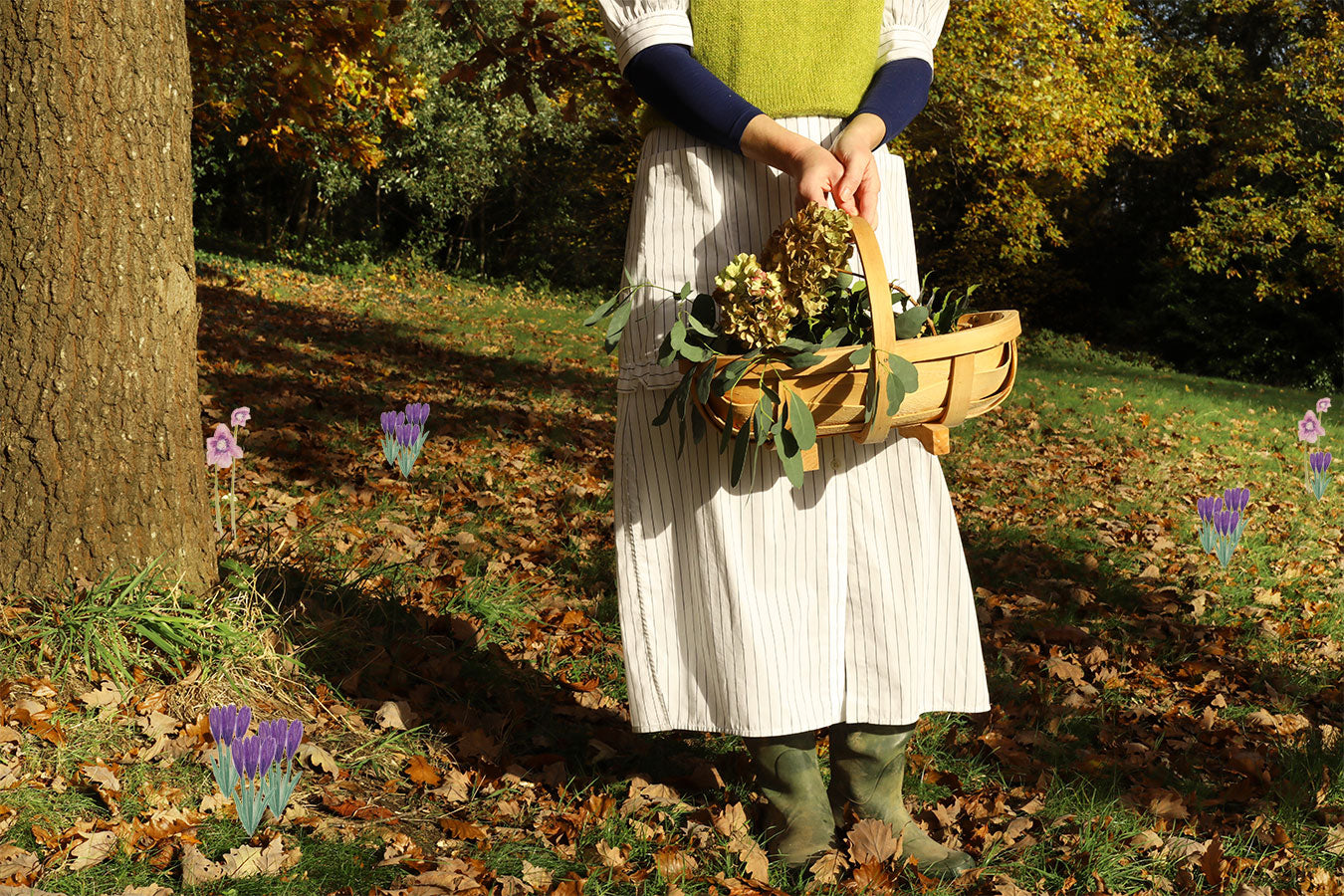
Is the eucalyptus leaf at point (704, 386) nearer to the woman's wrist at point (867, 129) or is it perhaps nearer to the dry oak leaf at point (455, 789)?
the woman's wrist at point (867, 129)

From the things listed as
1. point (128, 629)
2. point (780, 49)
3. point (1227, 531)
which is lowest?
point (128, 629)

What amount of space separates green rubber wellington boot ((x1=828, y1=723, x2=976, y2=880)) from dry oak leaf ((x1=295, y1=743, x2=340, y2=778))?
1.08 m

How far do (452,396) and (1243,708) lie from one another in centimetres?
493

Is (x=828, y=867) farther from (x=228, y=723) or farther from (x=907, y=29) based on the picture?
(x=907, y=29)

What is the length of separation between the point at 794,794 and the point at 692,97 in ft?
4.35

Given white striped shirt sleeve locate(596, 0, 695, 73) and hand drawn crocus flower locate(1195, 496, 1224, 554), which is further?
hand drawn crocus flower locate(1195, 496, 1224, 554)

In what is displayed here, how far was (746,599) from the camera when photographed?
6.09 feet

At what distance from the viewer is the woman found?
180 centimetres

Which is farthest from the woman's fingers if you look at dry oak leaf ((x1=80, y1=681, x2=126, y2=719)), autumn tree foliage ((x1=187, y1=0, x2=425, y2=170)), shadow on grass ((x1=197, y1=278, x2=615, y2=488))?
shadow on grass ((x1=197, y1=278, x2=615, y2=488))

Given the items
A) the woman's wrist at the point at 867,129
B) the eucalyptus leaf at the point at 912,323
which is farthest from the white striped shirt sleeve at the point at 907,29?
the eucalyptus leaf at the point at 912,323

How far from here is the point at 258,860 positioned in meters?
1.82

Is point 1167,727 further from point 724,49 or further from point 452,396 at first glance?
point 452,396

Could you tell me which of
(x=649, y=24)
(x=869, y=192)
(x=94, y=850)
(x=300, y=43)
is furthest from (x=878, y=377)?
(x=300, y=43)

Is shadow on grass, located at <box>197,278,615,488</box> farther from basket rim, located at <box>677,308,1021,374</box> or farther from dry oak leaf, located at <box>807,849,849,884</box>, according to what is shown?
basket rim, located at <box>677,308,1021,374</box>
